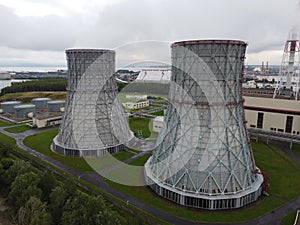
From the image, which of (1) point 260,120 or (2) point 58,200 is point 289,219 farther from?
(1) point 260,120

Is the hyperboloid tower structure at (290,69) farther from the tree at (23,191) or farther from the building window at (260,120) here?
the tree at (23,191)

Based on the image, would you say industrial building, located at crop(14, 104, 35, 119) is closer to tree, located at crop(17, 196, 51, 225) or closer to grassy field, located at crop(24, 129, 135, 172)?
grassy field, located at crop(24, 129, 135, 172)

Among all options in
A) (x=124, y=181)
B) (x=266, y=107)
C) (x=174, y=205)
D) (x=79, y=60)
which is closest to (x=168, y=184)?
(x=174, y=205)

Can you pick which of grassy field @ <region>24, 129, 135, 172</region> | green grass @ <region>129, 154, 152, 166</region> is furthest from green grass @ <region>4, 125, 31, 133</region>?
green grass @ <region>129, 154, 152, 166</region>

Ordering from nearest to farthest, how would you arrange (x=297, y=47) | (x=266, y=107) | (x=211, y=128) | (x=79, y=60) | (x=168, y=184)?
(x=211, y=128)
(x=168, y=184)
(x=79, y=60)
(x=266, y=107)
(x=297, y=47)

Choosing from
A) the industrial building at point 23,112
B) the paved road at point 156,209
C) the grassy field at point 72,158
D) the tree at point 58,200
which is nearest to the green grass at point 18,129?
the grassy field at point 72,158

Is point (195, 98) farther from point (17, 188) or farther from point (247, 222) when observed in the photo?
point (17, 188)
